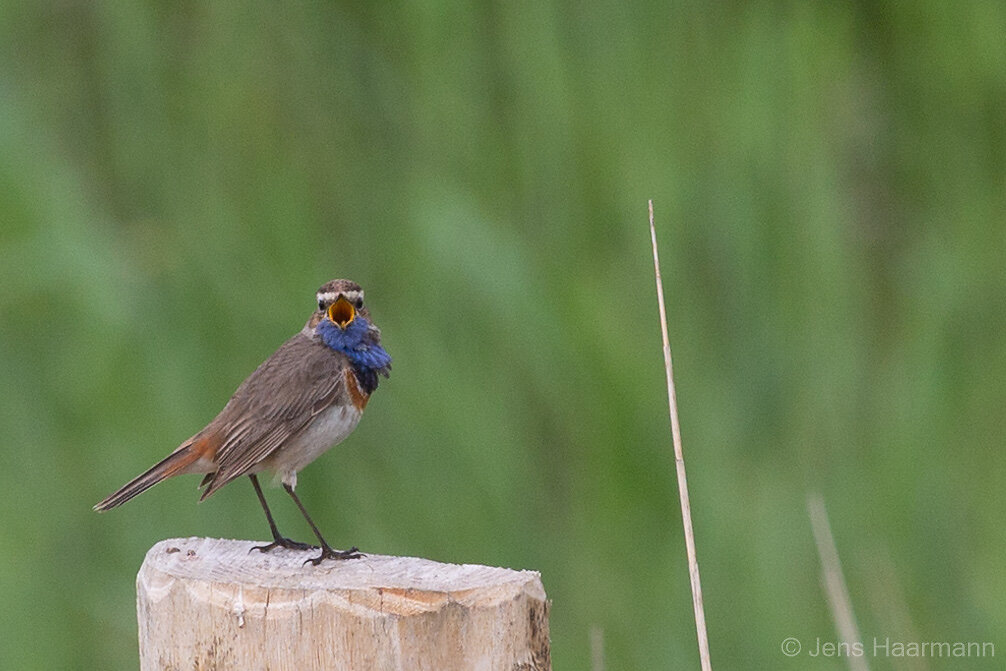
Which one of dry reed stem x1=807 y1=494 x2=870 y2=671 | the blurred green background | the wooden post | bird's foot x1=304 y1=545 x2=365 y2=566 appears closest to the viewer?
the wooden post

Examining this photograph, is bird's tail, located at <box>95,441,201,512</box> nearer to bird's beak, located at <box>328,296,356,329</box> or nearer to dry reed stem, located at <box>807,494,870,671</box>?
bird's beak, located at <box>328,296,356,329</box>

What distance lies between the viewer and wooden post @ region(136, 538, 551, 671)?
2480 mm

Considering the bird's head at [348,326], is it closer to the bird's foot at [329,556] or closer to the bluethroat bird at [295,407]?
the bluethroat bird at [295,407]

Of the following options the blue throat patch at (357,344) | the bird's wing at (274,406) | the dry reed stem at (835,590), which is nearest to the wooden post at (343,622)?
the dry reed stem at (835,590)

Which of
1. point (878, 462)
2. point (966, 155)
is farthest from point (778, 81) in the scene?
point (878, 462)

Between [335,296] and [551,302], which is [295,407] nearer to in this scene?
[335,296]

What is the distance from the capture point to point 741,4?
473 centimetres

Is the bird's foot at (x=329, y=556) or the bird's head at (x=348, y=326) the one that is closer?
the bird's foot at (x=329, y=556)

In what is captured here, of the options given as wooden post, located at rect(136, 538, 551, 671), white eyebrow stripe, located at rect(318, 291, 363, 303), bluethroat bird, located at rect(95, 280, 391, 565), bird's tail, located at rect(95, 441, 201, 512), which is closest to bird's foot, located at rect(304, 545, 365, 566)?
wooden post, located at rect(136, 538, 551, 671)

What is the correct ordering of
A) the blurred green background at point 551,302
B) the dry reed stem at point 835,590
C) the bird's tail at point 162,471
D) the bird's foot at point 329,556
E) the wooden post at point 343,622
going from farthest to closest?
the blurred green background at point 551,302
the bird's tail at point 162,471
the dry reed stem at point 835,590
the bird's foot at point 329,556
the wooden post at point 343,622

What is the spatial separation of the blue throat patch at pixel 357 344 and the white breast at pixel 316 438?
0.11 m

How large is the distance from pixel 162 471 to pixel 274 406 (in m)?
0.27

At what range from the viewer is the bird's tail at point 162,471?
3.46 meters

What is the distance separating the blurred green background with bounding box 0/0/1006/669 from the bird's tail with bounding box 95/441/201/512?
0.83 metres
